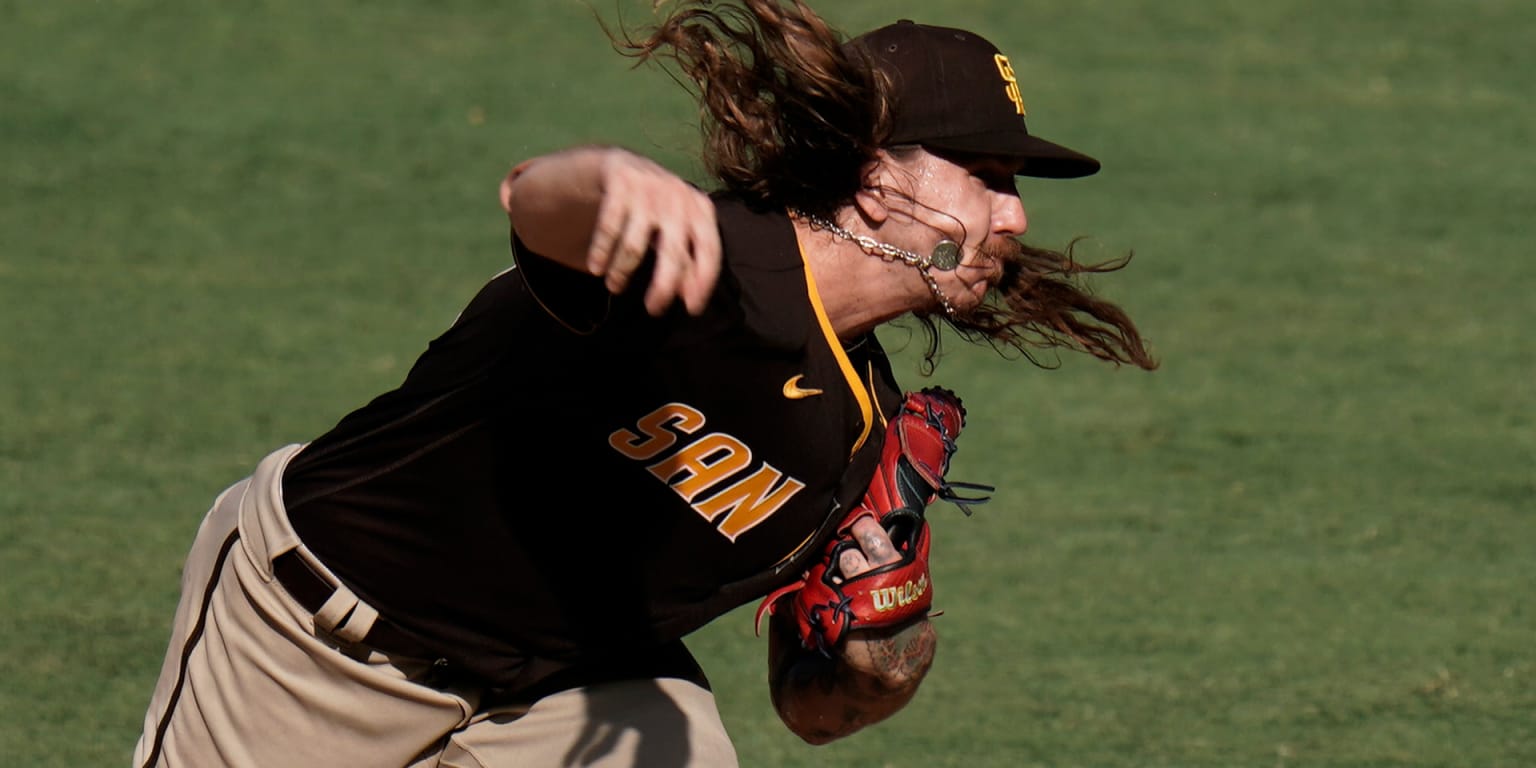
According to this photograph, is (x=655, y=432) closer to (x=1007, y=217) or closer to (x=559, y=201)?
(x=559, y=201)

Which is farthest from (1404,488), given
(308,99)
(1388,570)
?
(308,99)

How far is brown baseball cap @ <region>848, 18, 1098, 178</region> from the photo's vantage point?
294cm

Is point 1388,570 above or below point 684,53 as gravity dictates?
below

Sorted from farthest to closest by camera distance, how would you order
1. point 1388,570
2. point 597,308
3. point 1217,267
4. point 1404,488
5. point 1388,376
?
point 1217,267 < point 1388,376 < point 1404,488 < point 1388,570 < point 597,308

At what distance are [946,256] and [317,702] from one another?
3.90 feet

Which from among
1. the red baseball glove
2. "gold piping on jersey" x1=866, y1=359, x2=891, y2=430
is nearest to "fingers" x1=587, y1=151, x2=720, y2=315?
"gold piping on jersey" x1=866, y1=359, x2=891, y2=430

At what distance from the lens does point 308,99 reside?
9562 mm

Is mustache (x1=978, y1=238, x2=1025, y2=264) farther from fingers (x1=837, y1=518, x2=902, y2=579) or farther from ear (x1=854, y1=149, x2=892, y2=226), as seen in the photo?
fingers (x1=837, y1=518, x2=902, y2=579)

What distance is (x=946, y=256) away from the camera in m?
2.92

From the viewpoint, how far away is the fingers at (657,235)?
6.92 feet

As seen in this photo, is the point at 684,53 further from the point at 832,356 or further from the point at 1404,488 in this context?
the point at 1404,488

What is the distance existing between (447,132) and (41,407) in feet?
10.4

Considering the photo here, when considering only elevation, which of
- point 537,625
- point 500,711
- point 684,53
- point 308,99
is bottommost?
point 308,99

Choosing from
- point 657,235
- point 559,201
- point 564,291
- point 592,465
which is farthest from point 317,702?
point 657,235
